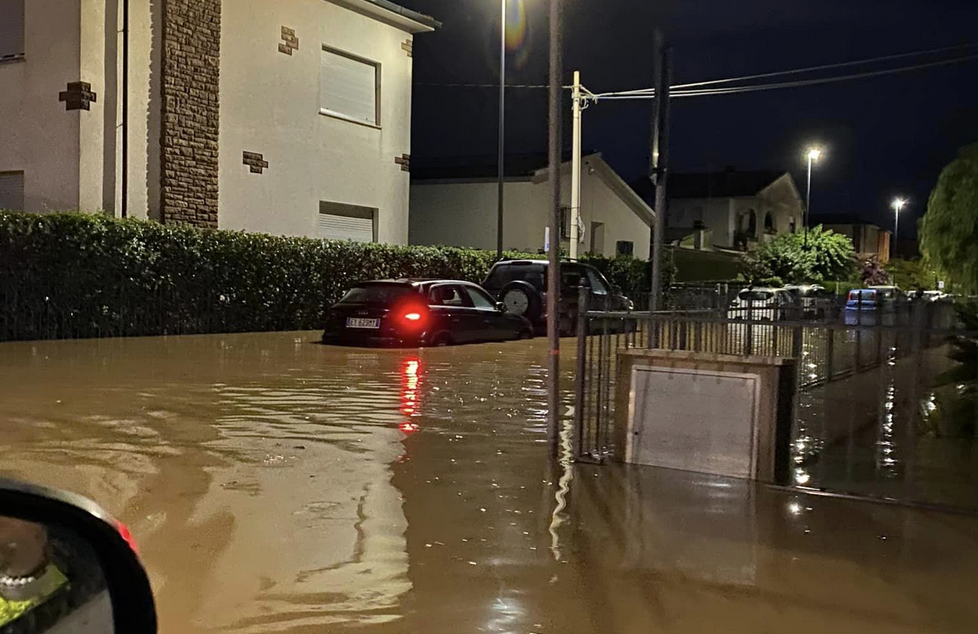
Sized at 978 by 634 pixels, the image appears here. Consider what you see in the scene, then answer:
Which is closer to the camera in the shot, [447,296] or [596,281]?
[447,296]

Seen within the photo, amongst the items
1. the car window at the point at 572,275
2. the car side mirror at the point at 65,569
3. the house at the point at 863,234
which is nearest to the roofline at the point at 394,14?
the car window at the point at 572,275

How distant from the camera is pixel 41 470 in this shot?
6504 millimetres

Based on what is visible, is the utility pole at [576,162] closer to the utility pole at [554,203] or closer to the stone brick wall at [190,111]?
the stone brick wall at [190,111]

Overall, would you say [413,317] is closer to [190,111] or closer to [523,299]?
[523,299]

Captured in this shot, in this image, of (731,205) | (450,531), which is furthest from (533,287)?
(731,205)

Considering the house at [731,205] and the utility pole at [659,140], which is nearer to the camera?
the utility pole at [659,140]

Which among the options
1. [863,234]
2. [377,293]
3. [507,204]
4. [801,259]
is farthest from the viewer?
[863,234]

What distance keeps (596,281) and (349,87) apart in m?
8.05

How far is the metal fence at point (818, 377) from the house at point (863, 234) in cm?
7851

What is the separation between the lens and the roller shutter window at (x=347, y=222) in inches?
911

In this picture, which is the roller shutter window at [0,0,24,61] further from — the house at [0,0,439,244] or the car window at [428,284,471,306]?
the car window at [428,284,471,306]

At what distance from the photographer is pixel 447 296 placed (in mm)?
16938

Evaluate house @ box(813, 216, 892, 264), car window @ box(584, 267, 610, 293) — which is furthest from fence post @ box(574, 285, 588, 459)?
house @ box(813, 216, 892, 264)

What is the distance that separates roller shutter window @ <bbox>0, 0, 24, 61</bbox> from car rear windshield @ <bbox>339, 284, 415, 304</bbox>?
28.5 feet
